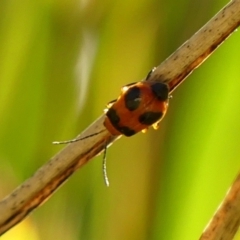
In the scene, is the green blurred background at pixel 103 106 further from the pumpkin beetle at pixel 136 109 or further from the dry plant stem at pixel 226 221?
the dry plant stem at pixel 226 221

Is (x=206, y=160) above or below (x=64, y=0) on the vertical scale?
below

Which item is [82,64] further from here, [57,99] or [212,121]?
[212,121]

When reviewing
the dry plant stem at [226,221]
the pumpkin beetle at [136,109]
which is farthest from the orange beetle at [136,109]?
the dry plant stem at [226,221]

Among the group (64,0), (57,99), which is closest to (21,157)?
(57,99)

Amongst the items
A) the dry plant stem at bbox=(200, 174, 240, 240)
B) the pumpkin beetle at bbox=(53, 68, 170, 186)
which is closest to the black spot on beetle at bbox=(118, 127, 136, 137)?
the pumpkin beetle at bbox=(53, 68, 170, 186)

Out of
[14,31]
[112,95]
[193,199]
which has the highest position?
[14,31]

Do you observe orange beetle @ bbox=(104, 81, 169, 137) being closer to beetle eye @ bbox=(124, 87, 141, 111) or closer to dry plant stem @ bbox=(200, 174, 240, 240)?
beetle eye @ bbox=(124, 87, 141, 111)

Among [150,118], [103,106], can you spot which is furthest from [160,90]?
[103,106]
